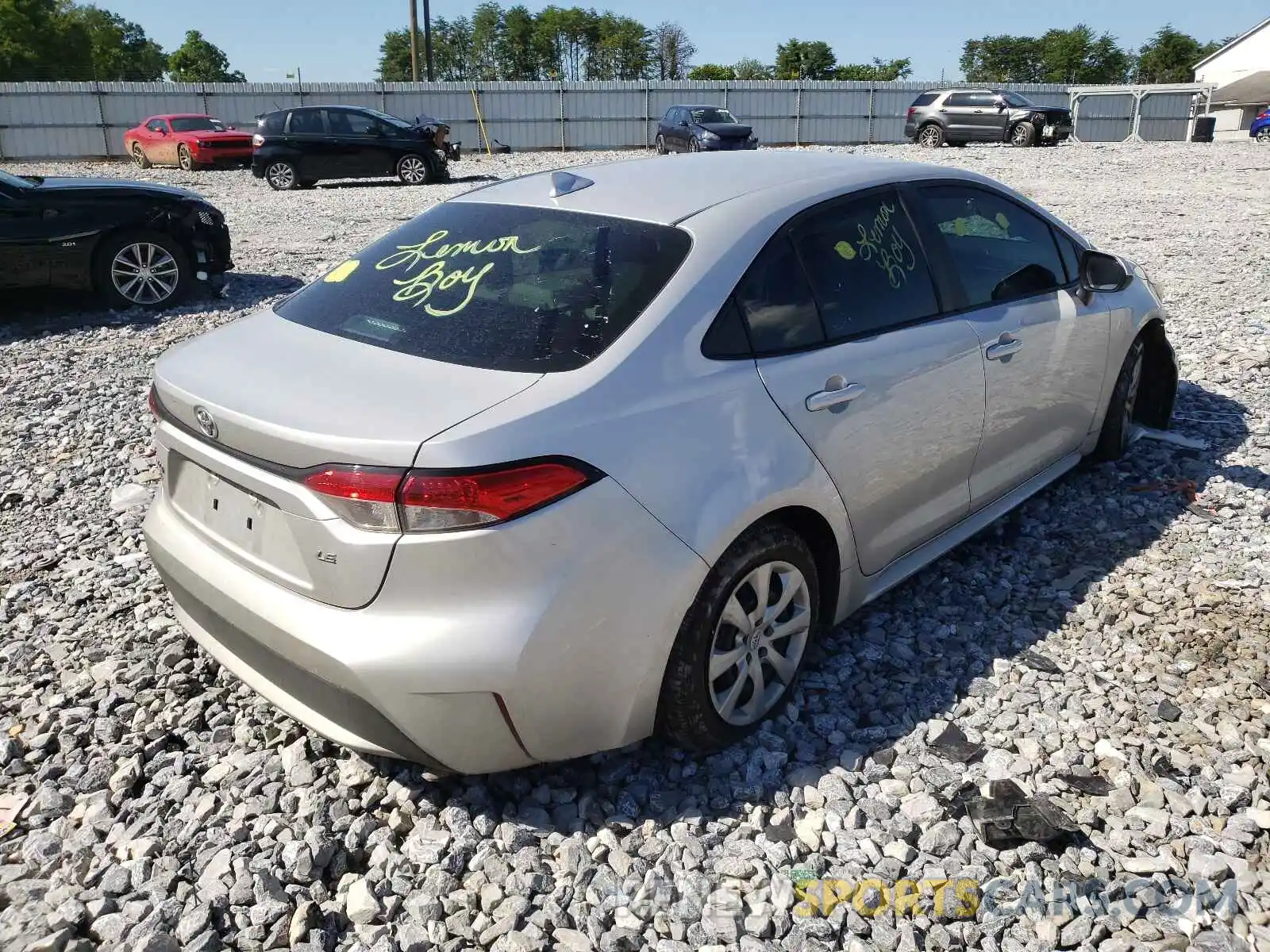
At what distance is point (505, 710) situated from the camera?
240 cm

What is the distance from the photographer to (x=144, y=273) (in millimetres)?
8805

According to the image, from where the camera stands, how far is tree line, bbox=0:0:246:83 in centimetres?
6081

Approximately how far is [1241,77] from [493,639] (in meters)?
70.0

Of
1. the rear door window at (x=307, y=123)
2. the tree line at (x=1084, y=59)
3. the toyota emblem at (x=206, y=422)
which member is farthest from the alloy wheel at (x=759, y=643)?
the tree line at (x=1084, y=59)

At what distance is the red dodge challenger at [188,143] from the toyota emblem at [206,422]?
2426 cm

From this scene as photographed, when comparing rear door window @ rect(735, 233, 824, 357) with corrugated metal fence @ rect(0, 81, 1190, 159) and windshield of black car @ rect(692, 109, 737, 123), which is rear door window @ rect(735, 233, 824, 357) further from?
corrugated metal fence @ rect(0, 81, 1190, 159)

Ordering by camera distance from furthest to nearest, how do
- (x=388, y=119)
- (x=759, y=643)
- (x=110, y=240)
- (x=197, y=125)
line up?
1. (x=197, y=125)
2. (x=388, y=119)
3. (x=110, y=240)
4. (x=759, y=643)

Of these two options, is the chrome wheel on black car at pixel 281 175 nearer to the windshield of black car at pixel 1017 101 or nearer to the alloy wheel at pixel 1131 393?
the alloy wheel at pixel 1131 393

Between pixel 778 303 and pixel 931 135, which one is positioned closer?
pixel 778 303

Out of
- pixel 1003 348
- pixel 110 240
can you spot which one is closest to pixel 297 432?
pixel 1003 348

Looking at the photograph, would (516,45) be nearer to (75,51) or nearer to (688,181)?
(75,51)

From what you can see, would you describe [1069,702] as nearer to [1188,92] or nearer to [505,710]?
[505,710]

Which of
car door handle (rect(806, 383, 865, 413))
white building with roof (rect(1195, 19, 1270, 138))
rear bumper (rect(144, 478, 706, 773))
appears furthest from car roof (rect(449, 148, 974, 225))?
white building with roof (rect(1195, 19, 1270, 138))

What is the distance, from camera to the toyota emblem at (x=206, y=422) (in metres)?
2.62
